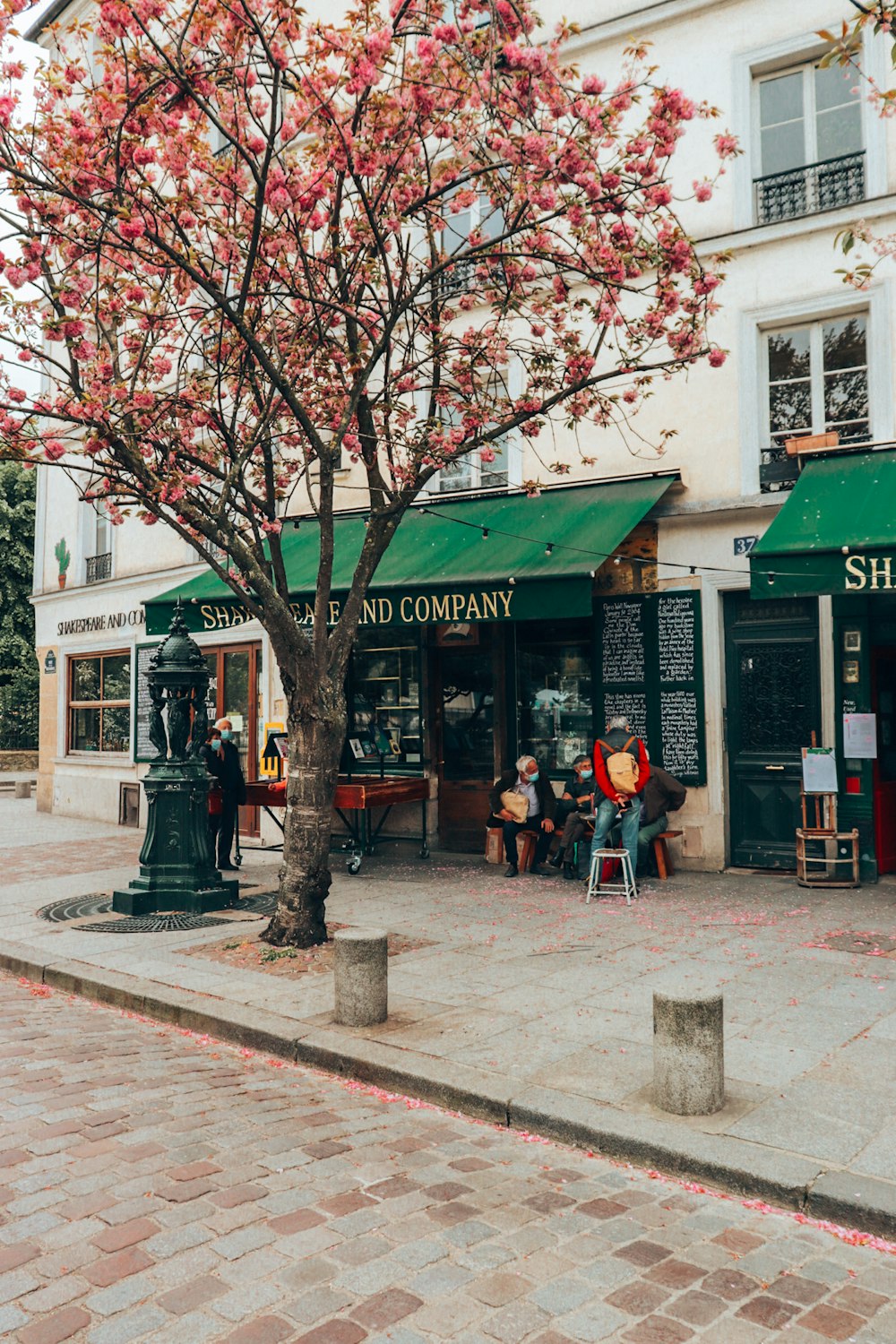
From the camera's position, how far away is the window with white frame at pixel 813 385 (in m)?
10.6

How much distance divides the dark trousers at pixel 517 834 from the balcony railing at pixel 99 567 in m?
10.1

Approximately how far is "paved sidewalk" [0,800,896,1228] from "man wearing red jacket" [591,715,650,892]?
60 centimetres

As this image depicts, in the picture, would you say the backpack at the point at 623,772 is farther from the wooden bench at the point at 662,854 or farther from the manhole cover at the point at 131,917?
the manhole cover at the point at 131,917

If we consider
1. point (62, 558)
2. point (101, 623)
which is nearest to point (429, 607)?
point (101, 623)

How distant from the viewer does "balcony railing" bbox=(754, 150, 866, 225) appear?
1055cm

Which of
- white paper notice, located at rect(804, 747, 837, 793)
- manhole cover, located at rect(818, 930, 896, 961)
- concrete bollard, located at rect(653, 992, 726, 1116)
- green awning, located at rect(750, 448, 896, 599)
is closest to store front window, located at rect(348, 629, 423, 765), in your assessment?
white paper notice, located at rect(804, 747, 837, 793)

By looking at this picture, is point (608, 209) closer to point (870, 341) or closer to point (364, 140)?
point (364, 140)

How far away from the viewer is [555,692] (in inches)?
483

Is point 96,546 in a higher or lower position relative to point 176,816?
higher

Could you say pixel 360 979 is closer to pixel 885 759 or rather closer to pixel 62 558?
pixel 885 759

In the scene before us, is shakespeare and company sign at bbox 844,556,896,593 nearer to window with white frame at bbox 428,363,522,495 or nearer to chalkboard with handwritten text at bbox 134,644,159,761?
window with white frame at bbox 428,363,522,495

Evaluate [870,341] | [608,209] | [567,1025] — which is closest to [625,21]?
[870,341]

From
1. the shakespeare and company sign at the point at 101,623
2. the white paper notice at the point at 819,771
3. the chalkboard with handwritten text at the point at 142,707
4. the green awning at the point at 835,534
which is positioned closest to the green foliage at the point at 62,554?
the shakespeare and company sign at the point at 101,623

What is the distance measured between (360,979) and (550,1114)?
1633 mm
